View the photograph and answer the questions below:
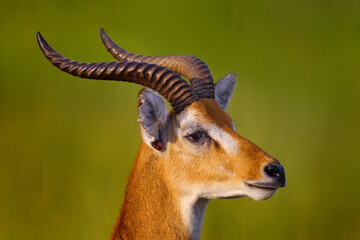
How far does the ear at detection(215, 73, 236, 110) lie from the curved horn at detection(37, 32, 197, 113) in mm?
888

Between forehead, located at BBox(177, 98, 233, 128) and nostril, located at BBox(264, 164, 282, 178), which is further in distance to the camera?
forehead, located at BBox(177, 98, 233, 128)

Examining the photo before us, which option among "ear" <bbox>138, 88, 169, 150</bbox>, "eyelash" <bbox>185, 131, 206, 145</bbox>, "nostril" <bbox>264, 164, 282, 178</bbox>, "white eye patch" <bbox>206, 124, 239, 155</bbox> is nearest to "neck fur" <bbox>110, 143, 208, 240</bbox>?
"ear" <bbox>138, 88, 169, 150</bbox>

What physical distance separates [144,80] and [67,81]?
5.72 meters

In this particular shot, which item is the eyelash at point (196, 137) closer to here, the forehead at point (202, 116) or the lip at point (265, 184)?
the forehead at point (202, 116)

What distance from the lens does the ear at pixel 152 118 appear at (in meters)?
4.25

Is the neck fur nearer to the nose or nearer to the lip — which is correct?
the lip

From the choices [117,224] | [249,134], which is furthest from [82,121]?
[117,224]

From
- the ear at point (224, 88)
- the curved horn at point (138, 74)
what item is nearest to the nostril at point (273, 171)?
the curved horn at point (138, 74)

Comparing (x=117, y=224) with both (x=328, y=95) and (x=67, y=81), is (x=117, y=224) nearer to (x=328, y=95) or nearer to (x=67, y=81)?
(x=67, y=81)

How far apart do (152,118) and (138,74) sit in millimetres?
399

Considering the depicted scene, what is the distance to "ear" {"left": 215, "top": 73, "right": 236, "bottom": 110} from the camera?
5.32 m

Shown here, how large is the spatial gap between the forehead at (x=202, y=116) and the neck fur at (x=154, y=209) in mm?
428

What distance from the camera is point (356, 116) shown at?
10062 mm

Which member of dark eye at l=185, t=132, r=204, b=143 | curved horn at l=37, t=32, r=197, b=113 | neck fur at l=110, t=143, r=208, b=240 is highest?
curved horn at l=37, t=32, r=197, b=113
